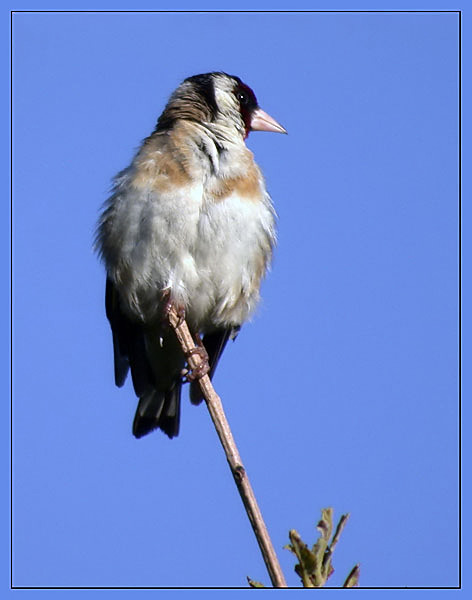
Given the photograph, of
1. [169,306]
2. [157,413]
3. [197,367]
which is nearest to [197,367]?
[197,367]

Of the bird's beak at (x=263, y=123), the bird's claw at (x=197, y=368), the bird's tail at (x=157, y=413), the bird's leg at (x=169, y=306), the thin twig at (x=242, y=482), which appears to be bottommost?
the thin twig at (x=242, y=482)

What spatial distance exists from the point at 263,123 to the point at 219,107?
36 cm

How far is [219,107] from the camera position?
523 centimetres

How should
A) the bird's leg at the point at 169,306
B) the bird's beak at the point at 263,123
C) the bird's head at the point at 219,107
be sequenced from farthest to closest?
the bird's beak at the point at 263,123 < the bird's head at the point at 219,107 < the bird's leg at the point at 169,306

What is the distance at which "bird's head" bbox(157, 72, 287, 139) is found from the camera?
5094 millimetres

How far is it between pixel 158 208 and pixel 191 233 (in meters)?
0.21

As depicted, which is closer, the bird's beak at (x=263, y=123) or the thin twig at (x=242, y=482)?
the thin twig at (x=242, y=482)

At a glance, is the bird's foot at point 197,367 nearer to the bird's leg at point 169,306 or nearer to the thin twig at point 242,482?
the bird's leg at point 169,306

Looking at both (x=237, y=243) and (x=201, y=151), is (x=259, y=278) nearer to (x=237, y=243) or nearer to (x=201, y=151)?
(x=237, y=243)

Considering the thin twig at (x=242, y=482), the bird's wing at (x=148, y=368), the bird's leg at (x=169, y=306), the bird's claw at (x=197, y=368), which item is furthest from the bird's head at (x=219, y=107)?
the thin twig at (x=242, y=482)

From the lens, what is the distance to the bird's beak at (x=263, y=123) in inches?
215

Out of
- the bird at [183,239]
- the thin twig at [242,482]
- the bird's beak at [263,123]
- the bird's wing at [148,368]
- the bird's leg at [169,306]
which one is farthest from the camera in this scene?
the bird's beak at [263,123]

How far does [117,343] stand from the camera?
17.2 feet

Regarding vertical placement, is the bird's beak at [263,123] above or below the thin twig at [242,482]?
above
